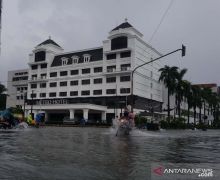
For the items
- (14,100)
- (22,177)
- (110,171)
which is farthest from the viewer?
(14,100)

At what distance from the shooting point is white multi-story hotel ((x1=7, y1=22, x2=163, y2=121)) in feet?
255


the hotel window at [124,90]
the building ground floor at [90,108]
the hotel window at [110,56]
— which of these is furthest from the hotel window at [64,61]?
the hotel window at [124,90]

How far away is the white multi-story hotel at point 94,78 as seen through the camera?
77.7 m

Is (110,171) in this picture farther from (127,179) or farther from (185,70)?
(185,70)

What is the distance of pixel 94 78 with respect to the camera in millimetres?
83125

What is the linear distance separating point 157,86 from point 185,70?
1567 cm

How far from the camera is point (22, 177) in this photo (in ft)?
18.3

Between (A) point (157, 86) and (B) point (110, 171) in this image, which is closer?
(B) point (110, 171)

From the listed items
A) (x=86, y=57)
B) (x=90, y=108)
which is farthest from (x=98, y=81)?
(x=90, y=108)

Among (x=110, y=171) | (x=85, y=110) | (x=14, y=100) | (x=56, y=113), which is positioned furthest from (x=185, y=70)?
(x=110, y=171)

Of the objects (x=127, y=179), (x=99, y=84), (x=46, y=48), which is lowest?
(x=127, y=179)

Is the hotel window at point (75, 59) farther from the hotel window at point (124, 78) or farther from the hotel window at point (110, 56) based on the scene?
the hotel window at point (124, 78)

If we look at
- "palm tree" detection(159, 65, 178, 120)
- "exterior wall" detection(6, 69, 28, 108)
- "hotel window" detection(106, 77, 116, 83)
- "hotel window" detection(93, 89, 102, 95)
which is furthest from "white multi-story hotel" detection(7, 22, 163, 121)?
"exterior wall" detection(6, 69, 28, 108)

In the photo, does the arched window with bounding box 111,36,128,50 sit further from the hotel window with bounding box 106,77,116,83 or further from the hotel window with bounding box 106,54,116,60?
the hotel window with bounding box 106,77,116,83
